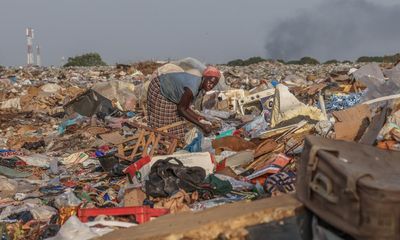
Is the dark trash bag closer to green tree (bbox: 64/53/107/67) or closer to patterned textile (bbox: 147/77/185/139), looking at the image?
patterned textile (bbox: 147/77/185/139)

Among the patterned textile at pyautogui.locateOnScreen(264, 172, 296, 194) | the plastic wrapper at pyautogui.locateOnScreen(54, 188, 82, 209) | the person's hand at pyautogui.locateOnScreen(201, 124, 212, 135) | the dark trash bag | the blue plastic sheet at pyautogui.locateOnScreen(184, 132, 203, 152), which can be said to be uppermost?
the patterned textile at pyautogui.locateOnScreen(264, 172, 296, 194)

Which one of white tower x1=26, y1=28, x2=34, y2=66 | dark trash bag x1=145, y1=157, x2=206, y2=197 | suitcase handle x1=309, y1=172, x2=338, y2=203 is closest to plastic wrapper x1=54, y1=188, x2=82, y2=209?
dark trash bag x1=145, y1=157, x2=206, y2=197

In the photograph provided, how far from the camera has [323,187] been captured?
2500 mm

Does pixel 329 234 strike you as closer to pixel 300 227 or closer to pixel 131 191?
pixel 300 227

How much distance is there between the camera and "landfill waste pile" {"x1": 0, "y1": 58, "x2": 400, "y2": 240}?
4777 millimetres

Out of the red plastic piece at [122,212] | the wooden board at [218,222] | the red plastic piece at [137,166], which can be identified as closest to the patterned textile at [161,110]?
the red plastic piece at [137,166]

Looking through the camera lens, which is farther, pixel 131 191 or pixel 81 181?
pixel 81 181

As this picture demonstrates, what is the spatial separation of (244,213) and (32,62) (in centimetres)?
2964

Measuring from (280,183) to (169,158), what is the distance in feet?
3.88

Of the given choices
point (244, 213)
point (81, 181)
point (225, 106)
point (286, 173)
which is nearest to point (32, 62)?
point (225, 106)

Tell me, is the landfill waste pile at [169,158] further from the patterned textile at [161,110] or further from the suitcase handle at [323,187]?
the suitcase handle at [323,187]

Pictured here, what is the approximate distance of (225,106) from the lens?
1091 cm

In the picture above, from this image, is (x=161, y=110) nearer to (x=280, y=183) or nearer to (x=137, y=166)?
(x=137, y=166)

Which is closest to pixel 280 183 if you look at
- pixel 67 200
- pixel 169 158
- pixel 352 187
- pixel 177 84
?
pixel 169 158
